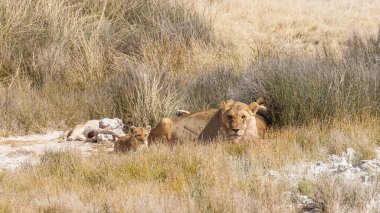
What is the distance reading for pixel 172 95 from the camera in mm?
13586

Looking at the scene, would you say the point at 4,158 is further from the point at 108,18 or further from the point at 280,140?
the point at 108,18

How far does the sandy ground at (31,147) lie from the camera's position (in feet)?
34.5

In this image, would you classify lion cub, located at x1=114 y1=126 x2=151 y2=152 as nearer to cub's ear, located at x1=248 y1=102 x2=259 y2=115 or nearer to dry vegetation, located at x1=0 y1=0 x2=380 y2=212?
dry vegetation, located at x1=0 y1=0 x2=380 y2=212

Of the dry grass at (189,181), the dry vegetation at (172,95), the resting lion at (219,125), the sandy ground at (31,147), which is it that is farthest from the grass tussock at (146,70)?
the dry grass at (189,181)

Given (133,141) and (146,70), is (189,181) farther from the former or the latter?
(146,70)

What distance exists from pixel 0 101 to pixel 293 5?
17.2m

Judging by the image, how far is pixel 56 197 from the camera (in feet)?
24.1

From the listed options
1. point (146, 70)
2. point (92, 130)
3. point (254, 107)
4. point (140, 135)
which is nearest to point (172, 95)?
point (146, 70)

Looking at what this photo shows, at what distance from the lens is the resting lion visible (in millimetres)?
10508

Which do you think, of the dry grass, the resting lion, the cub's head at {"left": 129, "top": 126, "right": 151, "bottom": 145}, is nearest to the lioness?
the cub's head at {"left": 129, "top": 126, "right": 151, "bottom": 145}

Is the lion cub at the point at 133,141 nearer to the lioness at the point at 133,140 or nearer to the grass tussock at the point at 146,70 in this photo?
the lioness at the point at 133,140

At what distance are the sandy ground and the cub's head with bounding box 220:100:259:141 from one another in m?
2.06

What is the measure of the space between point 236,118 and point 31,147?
11.2ft

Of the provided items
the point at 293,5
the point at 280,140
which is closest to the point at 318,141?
the point at 280,140
